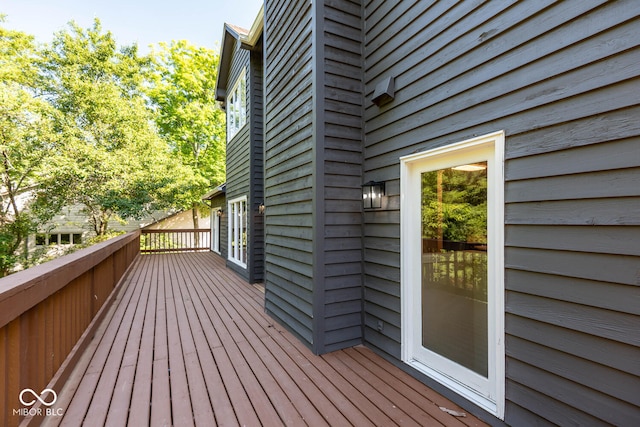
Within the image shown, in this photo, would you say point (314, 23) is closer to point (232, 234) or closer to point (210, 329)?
point (210, 329)

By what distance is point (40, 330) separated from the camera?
6.43 feet

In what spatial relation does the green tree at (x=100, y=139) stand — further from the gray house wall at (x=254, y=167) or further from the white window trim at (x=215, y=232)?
the gray house wall at (x=254, y=167)

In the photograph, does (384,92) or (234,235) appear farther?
(234,235)

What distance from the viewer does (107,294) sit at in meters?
4.47

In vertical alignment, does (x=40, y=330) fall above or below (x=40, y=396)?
above

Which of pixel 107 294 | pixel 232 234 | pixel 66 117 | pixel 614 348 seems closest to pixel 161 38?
pixel 66 117

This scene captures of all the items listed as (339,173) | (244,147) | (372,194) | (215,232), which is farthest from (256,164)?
(215,232)

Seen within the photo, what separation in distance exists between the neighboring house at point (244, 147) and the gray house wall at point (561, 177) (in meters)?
4.58

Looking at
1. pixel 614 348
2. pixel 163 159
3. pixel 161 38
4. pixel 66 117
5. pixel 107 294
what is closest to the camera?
pixel 614 348

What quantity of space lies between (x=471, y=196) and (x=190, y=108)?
52.1 ft

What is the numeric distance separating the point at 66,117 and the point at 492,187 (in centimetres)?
1419

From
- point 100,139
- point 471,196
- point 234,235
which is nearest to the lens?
point 471,196

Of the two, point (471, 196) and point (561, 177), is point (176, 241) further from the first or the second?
point (561, 177)

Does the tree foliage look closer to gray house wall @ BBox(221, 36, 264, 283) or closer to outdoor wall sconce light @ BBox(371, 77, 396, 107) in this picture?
gray house wall @ BBox(221, 36, 264, 283)
